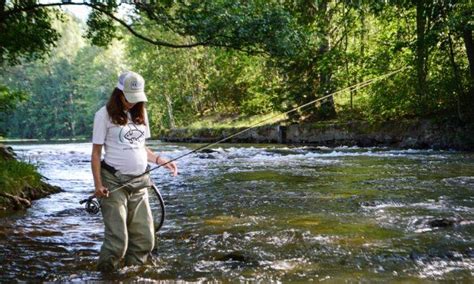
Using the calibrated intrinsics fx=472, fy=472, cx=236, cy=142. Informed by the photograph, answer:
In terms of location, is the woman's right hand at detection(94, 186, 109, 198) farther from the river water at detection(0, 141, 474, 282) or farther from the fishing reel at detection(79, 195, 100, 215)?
the river water at detection(0, 141, 474, 282)

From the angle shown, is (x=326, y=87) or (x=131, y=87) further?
(x=326, y=87)

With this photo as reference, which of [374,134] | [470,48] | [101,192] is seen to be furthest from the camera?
[374,134]

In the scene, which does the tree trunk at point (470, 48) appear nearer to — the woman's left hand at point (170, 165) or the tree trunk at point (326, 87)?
the tree trunk at point (326, 87)

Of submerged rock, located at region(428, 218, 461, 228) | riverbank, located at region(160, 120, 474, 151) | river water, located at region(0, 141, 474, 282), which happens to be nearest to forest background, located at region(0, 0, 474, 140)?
riverbank, located at region(160, 120, 474, 151)

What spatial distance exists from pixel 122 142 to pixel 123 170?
264 mm

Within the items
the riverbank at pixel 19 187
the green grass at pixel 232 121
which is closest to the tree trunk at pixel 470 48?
the green grass at pixel 232 121

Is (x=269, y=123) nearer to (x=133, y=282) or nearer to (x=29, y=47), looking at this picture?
(x=29, y=47)

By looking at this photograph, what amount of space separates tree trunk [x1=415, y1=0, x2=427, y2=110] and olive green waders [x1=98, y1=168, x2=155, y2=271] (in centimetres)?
1424

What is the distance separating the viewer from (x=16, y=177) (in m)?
8.62

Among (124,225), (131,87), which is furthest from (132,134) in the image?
(124,225)

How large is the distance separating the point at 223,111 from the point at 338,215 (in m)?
35.0

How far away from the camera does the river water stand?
14.2ft

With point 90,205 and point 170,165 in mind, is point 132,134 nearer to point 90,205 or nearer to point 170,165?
point 170,165

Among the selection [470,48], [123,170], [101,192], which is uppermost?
[470,48]
